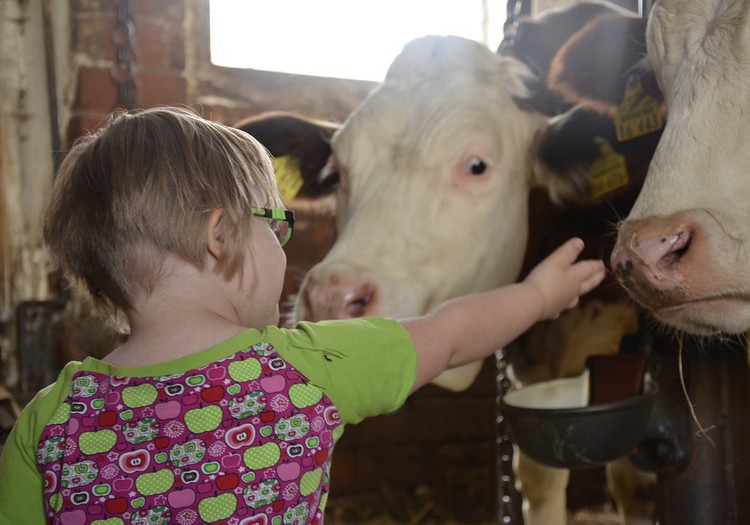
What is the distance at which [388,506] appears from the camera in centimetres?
325

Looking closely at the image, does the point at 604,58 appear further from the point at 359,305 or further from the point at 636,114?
the point at 359,305

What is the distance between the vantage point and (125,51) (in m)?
2.31

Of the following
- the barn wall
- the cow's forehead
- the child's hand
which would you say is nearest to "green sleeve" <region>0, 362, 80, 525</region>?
the child's hand

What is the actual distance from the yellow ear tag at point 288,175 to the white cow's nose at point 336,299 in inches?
33.3

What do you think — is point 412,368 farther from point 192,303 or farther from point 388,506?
point 388,506

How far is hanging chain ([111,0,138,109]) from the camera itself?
7.41 feet

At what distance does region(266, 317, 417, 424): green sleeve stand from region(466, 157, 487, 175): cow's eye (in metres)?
1.04

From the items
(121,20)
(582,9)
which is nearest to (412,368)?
(121,20)

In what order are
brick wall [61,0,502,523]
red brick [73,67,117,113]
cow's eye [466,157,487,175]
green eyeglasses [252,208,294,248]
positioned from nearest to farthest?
green eyeglasses [252,208,294,248], cow's eye [466,157,487,175], red brick [73,67,117,113], brick wall [61,0,502,523]

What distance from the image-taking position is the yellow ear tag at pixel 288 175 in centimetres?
253

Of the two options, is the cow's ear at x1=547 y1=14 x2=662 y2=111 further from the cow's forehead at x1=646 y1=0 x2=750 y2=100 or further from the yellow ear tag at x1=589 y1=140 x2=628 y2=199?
the cow's forehead at x1=646 y1=0 x2=750 y2=100

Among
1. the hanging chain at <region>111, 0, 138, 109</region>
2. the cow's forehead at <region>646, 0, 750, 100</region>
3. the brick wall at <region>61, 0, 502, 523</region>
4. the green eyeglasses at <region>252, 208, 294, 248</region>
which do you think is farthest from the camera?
the brick wall at <region>61, 0, 502, 523</region>

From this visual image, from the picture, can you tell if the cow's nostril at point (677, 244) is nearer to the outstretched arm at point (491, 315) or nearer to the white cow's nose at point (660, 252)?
the white cow's nose at point (660, 252)

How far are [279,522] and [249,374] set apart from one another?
0.16 m
